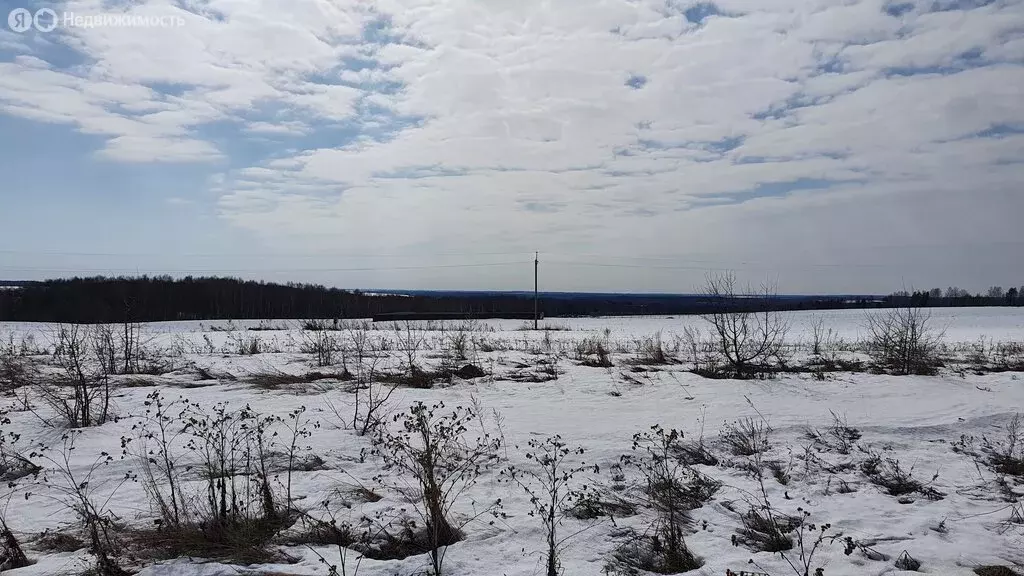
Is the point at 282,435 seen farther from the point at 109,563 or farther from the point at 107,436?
the point at 109,563

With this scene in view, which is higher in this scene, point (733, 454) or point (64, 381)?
point (64, 381)

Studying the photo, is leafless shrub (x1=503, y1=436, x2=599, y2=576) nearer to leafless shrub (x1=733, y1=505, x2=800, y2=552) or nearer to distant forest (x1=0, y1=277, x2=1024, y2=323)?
leafless shrub (x1=733, y1=505, x2=800, y2=552)

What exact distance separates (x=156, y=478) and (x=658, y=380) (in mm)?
8319

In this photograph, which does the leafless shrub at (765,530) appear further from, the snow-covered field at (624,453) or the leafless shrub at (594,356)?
the leafless shrub at (594,356)

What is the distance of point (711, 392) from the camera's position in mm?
9664

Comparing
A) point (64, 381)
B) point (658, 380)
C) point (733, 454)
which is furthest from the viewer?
point (658, 380)

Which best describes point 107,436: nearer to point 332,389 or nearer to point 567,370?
point 332,389

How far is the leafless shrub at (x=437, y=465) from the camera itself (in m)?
4.28

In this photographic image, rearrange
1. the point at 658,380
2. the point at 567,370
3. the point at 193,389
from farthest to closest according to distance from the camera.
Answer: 1. the point at 567,370
2. the point at 658,380
3. the point at 193,389

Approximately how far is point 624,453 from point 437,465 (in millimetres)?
2202

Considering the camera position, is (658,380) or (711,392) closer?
(711,392)

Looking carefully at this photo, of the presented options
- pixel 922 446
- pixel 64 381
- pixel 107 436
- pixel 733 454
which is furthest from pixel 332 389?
pixel 922 446

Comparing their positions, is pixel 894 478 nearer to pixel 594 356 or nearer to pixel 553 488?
pixel 553 488

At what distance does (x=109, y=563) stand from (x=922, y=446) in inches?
344
